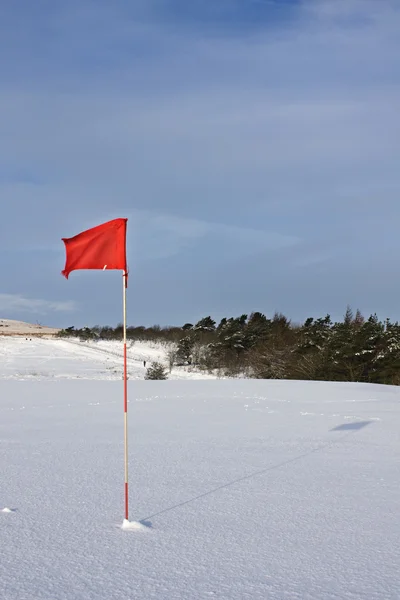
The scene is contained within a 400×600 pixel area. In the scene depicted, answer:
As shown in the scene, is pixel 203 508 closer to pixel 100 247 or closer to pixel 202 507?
pixel 202 507

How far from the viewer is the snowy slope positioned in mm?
3691

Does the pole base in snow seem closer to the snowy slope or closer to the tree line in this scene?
the snowy slope

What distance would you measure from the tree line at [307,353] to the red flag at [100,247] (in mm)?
26820

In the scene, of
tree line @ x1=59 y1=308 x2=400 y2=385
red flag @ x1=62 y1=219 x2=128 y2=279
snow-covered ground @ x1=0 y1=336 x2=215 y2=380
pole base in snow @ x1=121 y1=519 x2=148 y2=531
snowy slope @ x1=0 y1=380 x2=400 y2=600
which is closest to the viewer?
snowy slope @ x1=0 y1=380 x2=400 y2=600

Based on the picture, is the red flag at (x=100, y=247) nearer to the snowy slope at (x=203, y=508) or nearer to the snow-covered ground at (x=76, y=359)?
the snowy slope at (x=203, y=508)

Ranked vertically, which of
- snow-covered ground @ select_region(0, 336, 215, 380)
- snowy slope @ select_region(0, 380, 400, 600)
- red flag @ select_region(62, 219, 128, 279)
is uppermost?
red flag @ select_region(62, 219, 128, 279)

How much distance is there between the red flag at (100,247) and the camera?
5.60 metres

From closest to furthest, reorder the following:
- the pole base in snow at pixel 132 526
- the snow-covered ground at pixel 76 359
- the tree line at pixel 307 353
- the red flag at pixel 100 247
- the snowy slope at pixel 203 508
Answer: the snowy slope at pixel 203 508 → the pole base in snow at pixel 132 526 → the red flag at pixel 100 247 → the tree line at pixel 307 353 → the snow-covered ground at pixel 76 359

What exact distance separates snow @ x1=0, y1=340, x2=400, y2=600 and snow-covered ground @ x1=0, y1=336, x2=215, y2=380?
19797mm

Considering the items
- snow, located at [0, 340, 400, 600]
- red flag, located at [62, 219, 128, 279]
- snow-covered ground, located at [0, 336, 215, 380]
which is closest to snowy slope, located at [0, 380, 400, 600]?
snow, located at [0, 340, 400, 600]

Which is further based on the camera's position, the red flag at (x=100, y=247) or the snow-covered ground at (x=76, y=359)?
the snow-covered ground at (x=76, y=359)

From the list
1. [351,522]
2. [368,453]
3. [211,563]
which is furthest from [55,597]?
[368,453]

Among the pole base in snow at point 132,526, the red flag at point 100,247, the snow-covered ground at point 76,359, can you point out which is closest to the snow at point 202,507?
the pole base in snow at point 132,526

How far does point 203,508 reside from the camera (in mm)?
5328
